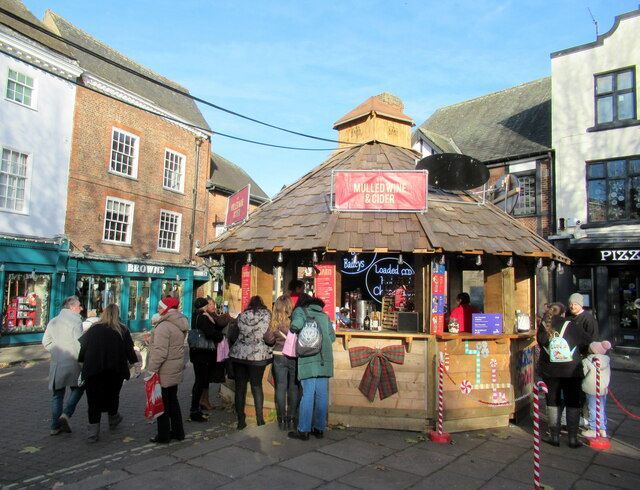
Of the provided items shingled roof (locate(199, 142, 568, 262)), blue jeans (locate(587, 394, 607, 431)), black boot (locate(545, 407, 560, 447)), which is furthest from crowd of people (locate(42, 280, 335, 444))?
blue jeans (locate(587, 394, 607, 431))

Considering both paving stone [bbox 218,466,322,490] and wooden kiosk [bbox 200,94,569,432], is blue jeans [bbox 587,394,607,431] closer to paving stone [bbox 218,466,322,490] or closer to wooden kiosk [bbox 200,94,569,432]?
wooden kiosk [bbox 200,94,569,432]

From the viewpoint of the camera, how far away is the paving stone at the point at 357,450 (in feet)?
19.0

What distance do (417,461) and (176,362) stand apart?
10.4ft

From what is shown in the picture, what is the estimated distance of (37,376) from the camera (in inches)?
478

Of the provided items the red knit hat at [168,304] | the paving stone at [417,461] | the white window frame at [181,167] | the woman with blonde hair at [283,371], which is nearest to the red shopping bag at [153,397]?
the red knit hat at [168,304]

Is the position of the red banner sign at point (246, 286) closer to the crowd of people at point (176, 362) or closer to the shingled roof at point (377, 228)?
the shingled roof at point (377, 228)

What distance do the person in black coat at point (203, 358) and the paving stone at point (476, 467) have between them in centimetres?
396

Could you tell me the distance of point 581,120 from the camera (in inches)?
747

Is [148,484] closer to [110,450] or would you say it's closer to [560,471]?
[110,450]

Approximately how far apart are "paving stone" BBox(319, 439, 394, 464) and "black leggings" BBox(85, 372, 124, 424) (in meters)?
2.97

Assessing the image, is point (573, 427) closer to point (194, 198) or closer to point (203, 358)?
point (203, 358)

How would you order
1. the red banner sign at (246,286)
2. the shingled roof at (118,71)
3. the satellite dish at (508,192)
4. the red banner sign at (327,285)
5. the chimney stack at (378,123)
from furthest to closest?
the shingled roof at (118,71) → the chimney stack at (378,123) → the satellite dish at (508,192) → the red banner sign at (246,286) → the red banner sign at (327,285)

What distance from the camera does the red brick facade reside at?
65.6 feet

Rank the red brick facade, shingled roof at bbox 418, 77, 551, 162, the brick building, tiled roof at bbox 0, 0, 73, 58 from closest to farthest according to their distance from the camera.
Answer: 1. tiled roof at bbox 0, 0, 73, 58
2. the red brick facade
3. the brick building
4. shingled roof at bbox 418, 77, 551, 162
